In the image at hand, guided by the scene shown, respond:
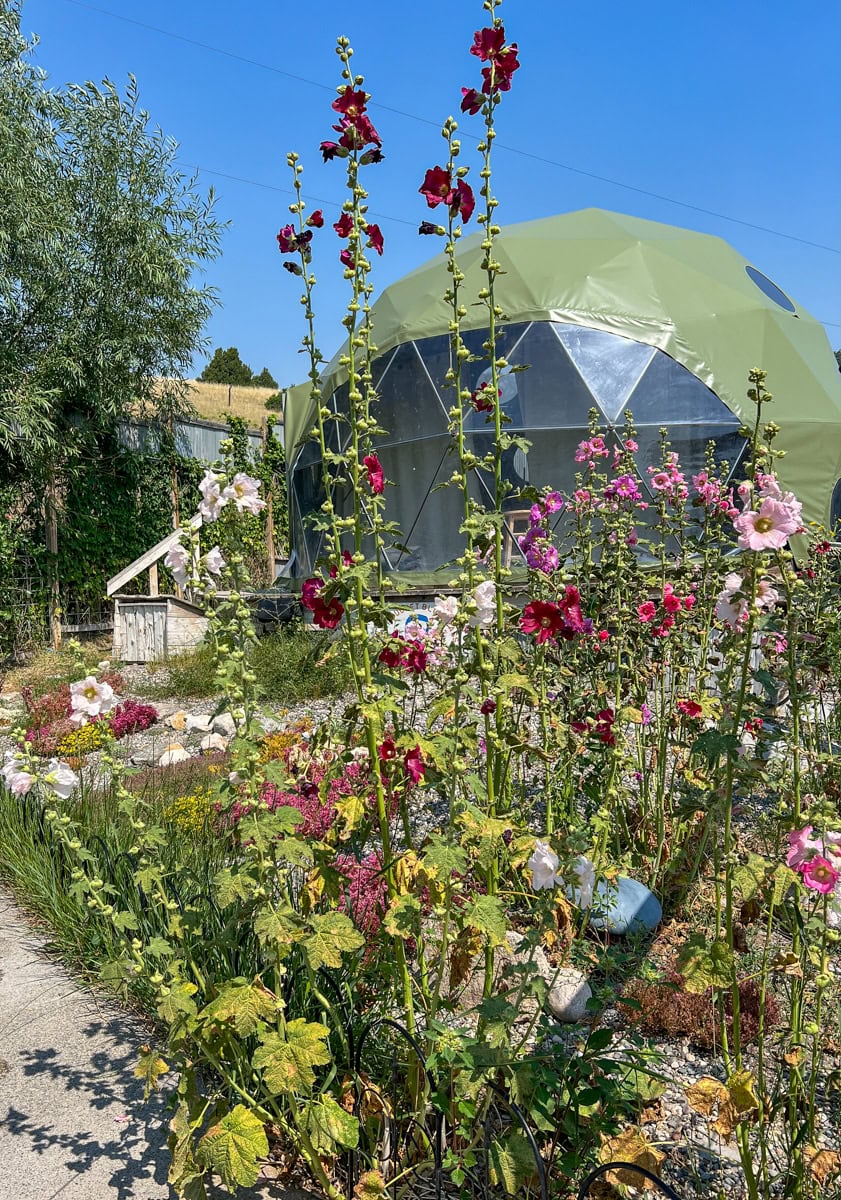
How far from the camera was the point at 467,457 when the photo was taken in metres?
1.92

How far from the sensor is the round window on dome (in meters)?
12.6

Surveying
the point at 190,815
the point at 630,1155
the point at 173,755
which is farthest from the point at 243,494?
the point at 173,755

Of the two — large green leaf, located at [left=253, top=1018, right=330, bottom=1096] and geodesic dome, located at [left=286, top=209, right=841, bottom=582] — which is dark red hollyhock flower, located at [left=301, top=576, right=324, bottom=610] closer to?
large green leaf, located at [left=253, top=1018, right=330, bottom=1096]

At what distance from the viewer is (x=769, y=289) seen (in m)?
12.9

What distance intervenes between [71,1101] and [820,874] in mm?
2252

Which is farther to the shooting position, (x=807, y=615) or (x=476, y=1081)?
(x=807, y=615)

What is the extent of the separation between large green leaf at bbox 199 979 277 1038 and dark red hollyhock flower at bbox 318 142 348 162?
1.96 m

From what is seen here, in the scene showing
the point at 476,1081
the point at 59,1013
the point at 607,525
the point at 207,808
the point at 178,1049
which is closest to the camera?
the point at 476,1081

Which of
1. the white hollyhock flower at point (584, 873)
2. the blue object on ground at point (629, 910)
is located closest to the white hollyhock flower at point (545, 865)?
the white hollyhock flower at point (584, 873)

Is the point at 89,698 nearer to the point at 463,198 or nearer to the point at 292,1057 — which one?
the point at 292,1057

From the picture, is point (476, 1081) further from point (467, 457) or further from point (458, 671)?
point (467, 457)

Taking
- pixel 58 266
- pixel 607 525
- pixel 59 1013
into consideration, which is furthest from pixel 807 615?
pixel 58 266

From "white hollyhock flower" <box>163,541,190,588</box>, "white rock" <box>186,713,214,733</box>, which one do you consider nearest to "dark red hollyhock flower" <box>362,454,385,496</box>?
"white hollyhock flower" <box>163,541,190,588</box>

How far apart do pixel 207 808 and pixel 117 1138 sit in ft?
5.55
